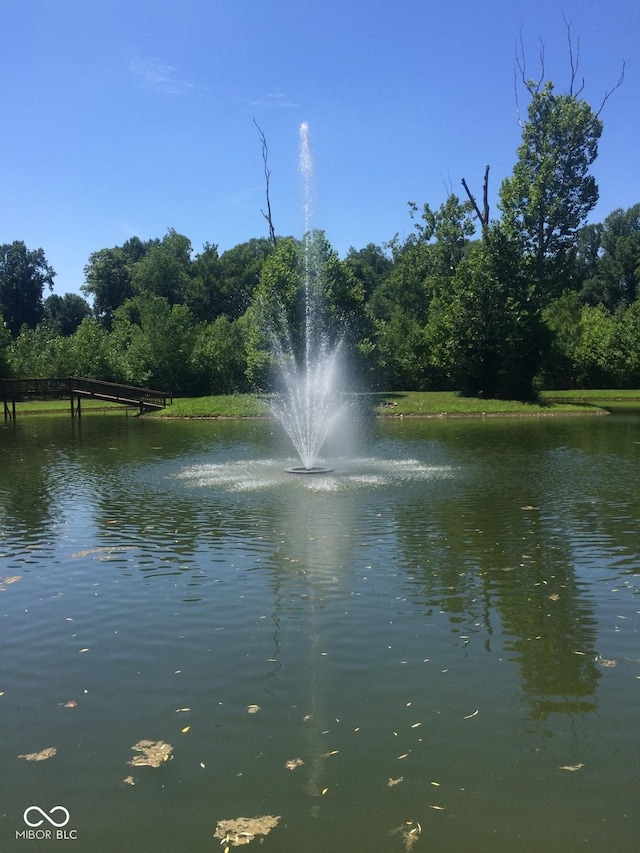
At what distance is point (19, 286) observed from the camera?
11194 cm

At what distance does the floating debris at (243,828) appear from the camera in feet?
16.3

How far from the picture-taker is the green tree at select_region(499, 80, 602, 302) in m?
56.2

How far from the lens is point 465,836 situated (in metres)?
4.93

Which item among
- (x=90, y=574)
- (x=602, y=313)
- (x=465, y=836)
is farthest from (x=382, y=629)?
(x=602, y=313)

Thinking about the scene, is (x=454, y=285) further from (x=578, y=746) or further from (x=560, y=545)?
(x=578, y=746)

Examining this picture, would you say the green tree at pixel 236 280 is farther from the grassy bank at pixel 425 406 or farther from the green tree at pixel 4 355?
the grassy bank at pixel 425 406

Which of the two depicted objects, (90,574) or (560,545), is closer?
(90,574)

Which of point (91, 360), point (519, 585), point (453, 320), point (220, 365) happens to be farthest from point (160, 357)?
point (519, 585)

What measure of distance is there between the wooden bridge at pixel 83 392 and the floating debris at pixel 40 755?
45.6 metres

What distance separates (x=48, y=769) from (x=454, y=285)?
55665 mm

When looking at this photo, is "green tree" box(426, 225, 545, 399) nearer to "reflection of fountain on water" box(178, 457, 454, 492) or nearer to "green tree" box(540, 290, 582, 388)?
"green tree" box(540, 290, 582, 388)

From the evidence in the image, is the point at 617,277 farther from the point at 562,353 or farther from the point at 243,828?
the point at 243,828

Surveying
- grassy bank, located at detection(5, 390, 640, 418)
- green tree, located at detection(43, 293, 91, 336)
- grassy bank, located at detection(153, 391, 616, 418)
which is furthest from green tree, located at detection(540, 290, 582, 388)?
green tree, located at detection(43, 293, 91, 336)

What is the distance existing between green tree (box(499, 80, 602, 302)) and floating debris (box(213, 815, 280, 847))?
55.8 metres
